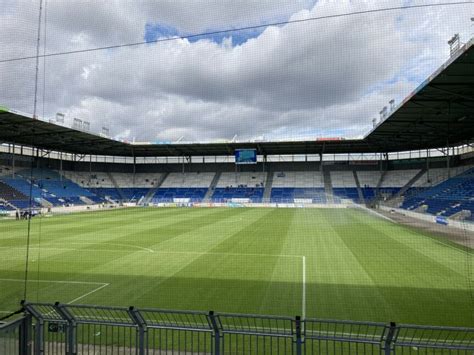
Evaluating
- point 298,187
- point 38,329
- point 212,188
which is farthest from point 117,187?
point 38,329

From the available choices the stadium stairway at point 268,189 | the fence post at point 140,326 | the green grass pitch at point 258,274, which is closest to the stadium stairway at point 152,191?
the stadium stairway at point 268,189

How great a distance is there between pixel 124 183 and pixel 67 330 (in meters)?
38.7

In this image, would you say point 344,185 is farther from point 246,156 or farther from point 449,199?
point 449,199

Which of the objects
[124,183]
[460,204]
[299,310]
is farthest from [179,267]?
[124,183]

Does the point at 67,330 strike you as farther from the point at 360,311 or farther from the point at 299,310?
the point at 360,311

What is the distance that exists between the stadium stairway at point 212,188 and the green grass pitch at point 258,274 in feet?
74.5

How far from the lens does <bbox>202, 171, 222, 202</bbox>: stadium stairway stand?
120 feet

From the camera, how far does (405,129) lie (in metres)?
16.9

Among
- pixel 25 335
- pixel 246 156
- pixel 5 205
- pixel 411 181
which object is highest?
pixel 246 156

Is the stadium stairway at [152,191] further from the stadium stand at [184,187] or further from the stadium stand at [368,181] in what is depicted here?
the stadium stand at [368,181]

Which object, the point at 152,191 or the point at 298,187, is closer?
the point at 298,187

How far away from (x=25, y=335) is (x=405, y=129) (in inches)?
695

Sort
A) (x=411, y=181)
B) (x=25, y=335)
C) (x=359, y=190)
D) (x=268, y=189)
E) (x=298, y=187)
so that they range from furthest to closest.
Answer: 1. (x=268, y=189)
2. (x=298, y=187)
3. (x=359, y=190)
4. (x=411, y=181)
5. (x=25, y=335)

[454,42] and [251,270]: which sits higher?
[454,42]
